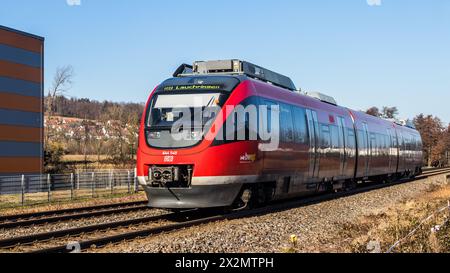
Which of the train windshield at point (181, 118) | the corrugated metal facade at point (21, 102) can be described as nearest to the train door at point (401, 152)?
the train windshield at point (181, 118)

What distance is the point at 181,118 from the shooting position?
14.1m

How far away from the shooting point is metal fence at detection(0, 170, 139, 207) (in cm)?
2538

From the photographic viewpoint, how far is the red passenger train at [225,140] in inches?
539

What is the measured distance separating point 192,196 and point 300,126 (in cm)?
603

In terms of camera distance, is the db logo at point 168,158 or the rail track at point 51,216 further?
the rail track at point 51,216

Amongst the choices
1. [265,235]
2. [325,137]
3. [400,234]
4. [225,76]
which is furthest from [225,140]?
[325,137]

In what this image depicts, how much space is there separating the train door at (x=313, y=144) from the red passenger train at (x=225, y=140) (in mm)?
38

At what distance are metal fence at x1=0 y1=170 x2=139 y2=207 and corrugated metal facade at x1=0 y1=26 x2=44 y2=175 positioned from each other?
55.4 feet

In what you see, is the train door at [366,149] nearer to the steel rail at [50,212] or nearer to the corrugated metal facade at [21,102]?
the steel rail at [50,212]

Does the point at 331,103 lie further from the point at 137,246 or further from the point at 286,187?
the point at 137,246

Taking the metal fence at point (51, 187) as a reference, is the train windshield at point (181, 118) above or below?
above

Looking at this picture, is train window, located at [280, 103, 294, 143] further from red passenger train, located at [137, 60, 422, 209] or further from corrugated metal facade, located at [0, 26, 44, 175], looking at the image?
corrugated metal facade, located at [0, 26, 44, 175]

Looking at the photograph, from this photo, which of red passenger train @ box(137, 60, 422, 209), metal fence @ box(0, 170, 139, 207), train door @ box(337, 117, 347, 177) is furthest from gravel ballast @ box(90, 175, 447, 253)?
metal fence @ box(0, 170, 139, 207)

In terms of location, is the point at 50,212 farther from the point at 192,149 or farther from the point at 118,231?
the point at 192,149
